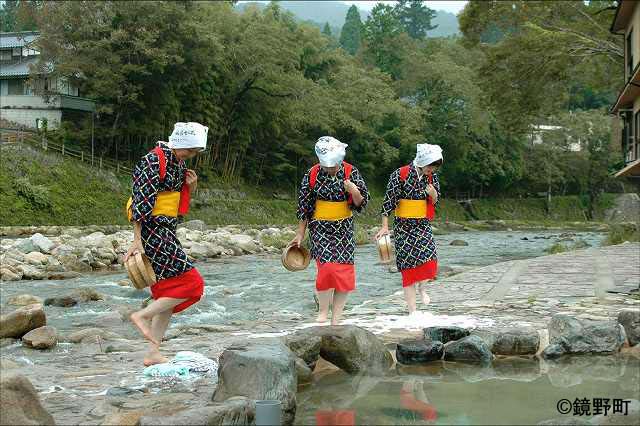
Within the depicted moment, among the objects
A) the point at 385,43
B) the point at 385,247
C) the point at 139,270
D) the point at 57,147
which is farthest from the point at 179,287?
the point at 385,43

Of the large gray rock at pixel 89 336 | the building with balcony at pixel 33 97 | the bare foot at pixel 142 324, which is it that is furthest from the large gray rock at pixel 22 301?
the building with balcony at pixel 33 97

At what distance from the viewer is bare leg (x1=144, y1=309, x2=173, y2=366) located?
566 centimetres

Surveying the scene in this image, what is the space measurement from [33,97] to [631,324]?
38.8 metres

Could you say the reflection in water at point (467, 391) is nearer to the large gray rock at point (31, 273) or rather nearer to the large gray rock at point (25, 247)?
the large gray rock at point (31, 273)

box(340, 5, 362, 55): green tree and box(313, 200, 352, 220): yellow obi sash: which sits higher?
box(340, 5, 362, 55): green tree

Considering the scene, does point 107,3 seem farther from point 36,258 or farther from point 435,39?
point 435,39

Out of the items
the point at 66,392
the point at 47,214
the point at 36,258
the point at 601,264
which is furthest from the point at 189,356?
the point at 47,214

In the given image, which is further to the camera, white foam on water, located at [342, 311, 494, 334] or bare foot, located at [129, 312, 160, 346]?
white foam on water, located at [342, 311, 494, 334]

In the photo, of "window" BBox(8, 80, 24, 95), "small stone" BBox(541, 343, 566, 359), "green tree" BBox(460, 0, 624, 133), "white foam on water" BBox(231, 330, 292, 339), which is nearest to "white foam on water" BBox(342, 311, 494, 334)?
"white foam on water" BBox(231, 330, 292, 339)

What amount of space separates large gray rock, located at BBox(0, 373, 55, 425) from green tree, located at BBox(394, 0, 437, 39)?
102589 mm

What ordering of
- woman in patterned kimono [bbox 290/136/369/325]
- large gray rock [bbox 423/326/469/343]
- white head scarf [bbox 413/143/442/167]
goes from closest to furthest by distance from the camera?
large gray rock [bbox 423/326/469/343]
woman in patterned kimono [bbox 290/136/369/325]
white head scarf [bbox 413/143/442/167]

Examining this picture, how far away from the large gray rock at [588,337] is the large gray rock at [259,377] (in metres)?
2.54

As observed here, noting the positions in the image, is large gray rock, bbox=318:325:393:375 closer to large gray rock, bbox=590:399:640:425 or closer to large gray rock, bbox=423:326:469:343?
large gray rock, bbox=423:326:469:343

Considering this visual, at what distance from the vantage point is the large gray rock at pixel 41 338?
25.3 ft
